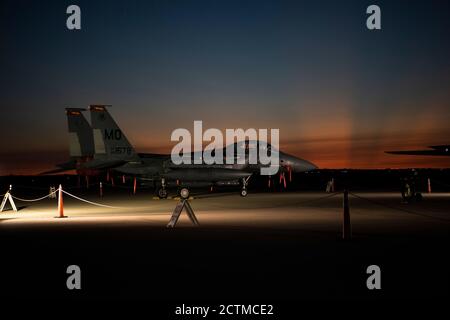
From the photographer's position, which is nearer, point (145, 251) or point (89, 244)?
point (145, 251)

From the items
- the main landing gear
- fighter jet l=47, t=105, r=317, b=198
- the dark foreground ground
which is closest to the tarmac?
the dark foreground ground

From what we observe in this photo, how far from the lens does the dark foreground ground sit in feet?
23.9

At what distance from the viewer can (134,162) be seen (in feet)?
102

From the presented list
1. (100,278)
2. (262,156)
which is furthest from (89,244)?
(262,156)

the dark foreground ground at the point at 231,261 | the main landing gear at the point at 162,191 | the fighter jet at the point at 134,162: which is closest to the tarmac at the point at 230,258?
the dark foreground ground at the point at 231,261

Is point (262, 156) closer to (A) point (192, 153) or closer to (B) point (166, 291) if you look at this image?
(A) point (192, 153)

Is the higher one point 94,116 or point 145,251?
point 94,116

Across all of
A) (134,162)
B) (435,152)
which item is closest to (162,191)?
(134,162)

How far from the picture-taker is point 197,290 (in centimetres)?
753

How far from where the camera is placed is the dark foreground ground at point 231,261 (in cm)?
729
